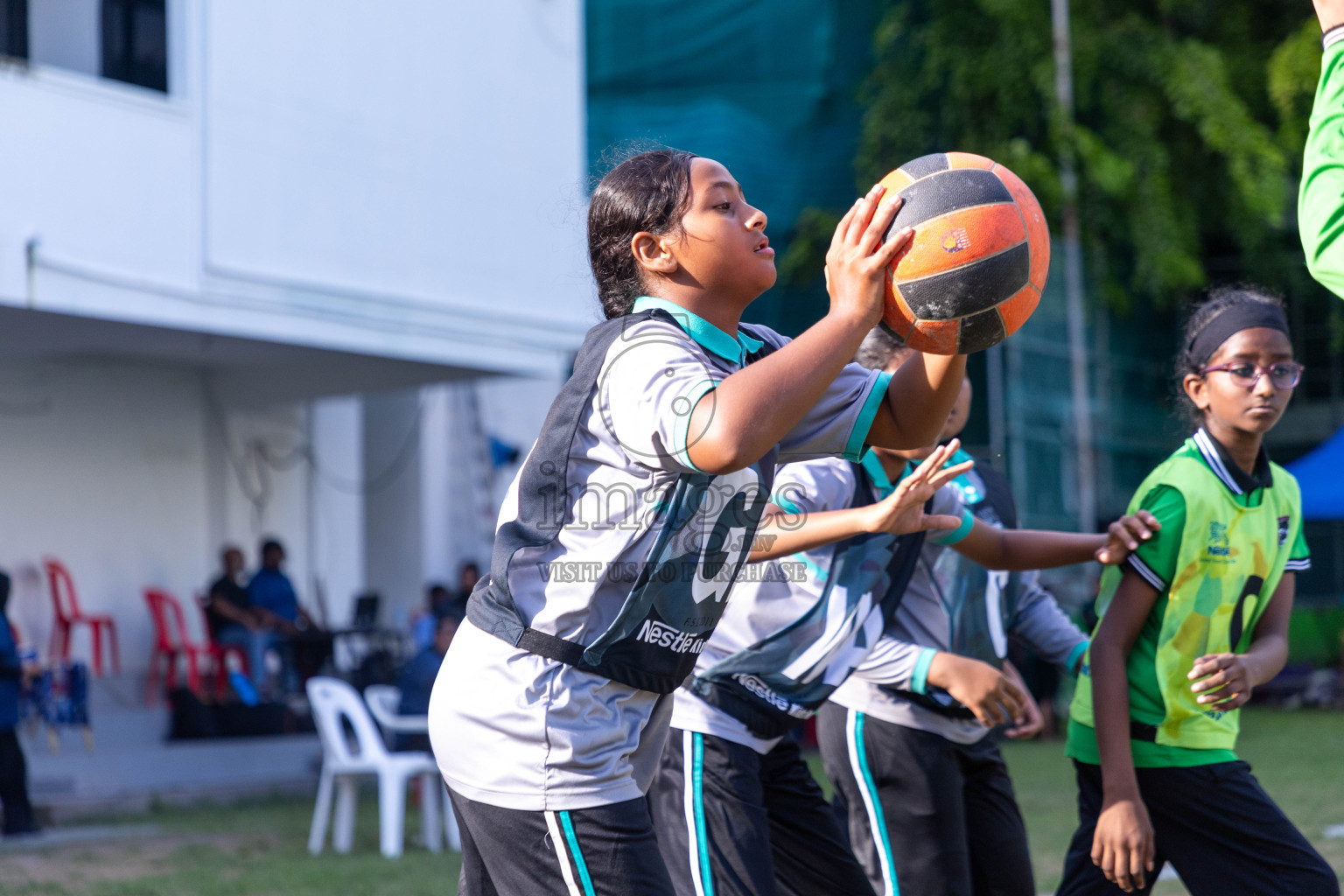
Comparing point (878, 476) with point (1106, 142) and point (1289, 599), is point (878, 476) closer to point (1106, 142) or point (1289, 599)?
point (1289, 599)

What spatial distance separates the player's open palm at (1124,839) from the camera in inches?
135

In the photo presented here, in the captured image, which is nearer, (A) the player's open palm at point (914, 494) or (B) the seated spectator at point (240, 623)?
(A) the player's open palm at point (914, 494)

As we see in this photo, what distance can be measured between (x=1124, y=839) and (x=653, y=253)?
1762 millimetres

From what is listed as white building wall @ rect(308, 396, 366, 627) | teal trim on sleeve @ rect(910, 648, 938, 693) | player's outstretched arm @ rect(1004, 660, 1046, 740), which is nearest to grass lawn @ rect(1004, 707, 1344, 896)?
player's outstretched arm @ rect(1004, 660, 1046, 740)

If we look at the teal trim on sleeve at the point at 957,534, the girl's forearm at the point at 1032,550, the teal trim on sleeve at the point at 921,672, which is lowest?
the teal trim on sleeve at the point at 921,672

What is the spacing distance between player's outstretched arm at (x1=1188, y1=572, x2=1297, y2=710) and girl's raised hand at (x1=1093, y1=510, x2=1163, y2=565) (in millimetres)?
297

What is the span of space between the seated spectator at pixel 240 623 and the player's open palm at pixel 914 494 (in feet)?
35.8

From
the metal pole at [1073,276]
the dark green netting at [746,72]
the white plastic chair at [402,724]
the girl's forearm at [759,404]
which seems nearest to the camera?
the girl's forearm at [759,404]

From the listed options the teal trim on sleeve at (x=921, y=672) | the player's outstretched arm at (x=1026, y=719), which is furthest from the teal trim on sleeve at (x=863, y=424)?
the player's outstretched arm at (x=1026, y=719)

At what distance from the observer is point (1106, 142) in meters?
19.5

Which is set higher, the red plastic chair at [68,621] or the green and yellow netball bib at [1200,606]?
the green and yellow netball bib at [1200,606]

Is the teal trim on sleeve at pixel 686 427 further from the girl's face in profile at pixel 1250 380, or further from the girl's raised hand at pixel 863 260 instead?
the girl's face in profile at pixel 1250 380

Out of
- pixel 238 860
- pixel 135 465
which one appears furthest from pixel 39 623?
pixel 238 860

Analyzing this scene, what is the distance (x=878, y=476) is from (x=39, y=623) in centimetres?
1078
